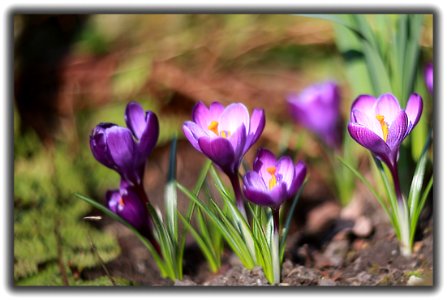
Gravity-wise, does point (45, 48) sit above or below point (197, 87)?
above

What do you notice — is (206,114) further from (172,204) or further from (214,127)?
(172,204)

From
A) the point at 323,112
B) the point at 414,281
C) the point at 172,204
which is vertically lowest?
the point at 414,281

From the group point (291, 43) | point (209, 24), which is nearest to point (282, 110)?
point (291, 43)

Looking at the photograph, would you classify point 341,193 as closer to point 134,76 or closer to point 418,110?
point 418,110

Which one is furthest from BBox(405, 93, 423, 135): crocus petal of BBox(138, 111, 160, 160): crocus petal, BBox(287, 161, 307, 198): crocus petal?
BBox(138, 111, 160, 160): crocus petal

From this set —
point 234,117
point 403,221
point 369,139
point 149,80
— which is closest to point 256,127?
point 234,117

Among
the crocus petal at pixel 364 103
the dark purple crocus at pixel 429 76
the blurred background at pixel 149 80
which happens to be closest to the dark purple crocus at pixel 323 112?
the blurred background at pixel 149 80

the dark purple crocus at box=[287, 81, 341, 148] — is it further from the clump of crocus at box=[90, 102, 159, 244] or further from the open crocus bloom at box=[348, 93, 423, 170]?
the clump of crocus at box=[90, 102, 159, 244]
